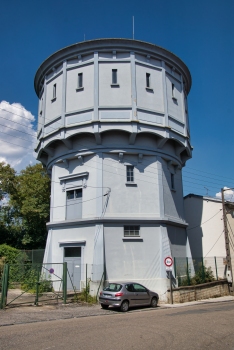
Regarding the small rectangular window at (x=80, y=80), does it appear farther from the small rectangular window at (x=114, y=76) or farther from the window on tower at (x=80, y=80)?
the small rectangular window at (x=114, y=76)

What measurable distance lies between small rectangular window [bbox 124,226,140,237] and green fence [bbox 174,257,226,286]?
328 centimetres

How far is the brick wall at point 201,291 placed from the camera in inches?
798

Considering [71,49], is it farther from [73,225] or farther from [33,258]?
[33,258]

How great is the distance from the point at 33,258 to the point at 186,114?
17.5 m

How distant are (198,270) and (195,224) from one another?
241 inches

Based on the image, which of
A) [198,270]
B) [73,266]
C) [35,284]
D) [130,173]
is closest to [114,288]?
[73,266]

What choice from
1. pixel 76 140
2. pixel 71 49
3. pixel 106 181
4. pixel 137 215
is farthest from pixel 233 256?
pixel 71 49

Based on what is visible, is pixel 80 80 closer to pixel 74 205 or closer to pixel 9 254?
pixel 74 205

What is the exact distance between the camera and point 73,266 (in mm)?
21188

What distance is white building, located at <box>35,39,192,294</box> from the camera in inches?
815

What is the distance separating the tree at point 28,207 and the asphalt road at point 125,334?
888 inches

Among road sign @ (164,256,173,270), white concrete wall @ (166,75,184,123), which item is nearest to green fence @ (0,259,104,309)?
road sign @ (164,256,173,270)

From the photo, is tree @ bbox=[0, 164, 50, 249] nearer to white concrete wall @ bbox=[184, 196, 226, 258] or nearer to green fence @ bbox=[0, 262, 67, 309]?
green fence @ bbox=[0, 262, 67, 309]

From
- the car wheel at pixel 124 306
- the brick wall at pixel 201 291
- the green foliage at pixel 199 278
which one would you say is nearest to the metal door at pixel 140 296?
the car wheel at pixel 124 306
